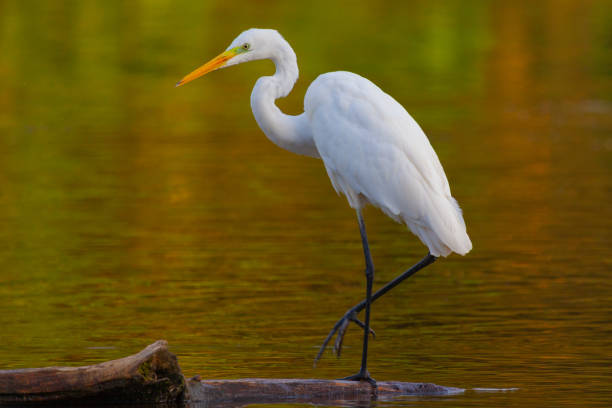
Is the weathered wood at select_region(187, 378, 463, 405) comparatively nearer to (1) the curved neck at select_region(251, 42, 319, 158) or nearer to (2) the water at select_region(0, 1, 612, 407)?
(2) the water at select_region(0, 1, 612, 407)

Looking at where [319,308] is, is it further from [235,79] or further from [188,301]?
[235,79]

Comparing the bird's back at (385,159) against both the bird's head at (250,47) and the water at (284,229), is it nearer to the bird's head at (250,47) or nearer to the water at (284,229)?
the bird's head at (250,47)

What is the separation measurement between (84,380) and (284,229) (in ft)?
23.0

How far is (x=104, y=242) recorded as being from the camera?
42.1 feet

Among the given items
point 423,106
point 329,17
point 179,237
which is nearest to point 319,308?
point 179,237

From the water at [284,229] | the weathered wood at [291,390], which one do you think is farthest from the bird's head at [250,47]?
the weathered wood at [291,390]

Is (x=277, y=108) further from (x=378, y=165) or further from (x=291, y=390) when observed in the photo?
(x=291, y=390)

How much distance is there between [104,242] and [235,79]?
1477cm

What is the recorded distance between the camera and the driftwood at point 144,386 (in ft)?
21.3

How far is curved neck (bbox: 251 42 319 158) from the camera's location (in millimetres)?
8273

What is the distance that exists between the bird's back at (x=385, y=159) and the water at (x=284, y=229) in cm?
96

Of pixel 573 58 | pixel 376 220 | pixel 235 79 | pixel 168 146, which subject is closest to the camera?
pixel 376 220

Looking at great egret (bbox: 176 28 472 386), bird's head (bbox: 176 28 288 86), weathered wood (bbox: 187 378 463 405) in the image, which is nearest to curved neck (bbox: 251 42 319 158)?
bird's head (bbox: 176 28 288 86)

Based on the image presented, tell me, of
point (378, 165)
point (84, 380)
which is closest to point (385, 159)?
point (378, 165)
